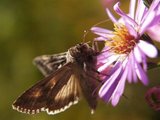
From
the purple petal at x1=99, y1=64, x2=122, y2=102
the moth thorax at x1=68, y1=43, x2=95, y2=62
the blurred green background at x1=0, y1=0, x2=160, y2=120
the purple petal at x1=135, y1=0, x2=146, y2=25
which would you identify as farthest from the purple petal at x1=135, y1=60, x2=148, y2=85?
the blurred green background at x1=0, y1=0, x2=160, y2=120

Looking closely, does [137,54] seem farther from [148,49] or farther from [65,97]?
[65,97]

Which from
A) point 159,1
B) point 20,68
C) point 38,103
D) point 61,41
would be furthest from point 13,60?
point 159,1

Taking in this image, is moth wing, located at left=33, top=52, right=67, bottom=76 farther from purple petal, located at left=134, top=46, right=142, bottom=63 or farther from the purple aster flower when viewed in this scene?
purple petal, located at left=134, top=46, right=142, bottom=63

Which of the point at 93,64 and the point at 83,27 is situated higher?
the point at 83,27

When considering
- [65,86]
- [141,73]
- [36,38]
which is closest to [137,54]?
[141,73]

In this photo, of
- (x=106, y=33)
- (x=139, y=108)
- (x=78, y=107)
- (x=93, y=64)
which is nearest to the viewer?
(x=93, y=64)

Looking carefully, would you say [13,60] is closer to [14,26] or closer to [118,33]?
[14,26]

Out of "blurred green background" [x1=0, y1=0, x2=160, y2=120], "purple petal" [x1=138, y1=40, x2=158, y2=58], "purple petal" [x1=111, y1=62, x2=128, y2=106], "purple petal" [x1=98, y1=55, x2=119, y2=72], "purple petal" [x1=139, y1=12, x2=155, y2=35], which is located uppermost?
"blurred green background" [x1=0, y1=0, x2=160, y2=120]

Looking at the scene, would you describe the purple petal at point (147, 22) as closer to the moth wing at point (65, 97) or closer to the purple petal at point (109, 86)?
the purple petal at point (109, 86)
